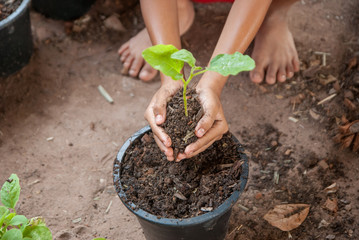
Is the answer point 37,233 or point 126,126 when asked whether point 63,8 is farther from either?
point 37,233

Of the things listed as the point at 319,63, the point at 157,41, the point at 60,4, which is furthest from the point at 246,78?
the point at 60,4

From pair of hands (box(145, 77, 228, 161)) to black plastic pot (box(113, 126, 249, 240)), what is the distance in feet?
0.44

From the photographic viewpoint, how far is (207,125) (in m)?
1.23

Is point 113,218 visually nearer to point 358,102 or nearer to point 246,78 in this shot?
point 246,78

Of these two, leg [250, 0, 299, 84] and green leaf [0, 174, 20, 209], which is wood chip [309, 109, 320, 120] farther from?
green leaf [0, 174, 20, 209]

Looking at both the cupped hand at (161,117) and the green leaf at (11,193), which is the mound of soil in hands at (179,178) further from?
the green leaf at (11,193)

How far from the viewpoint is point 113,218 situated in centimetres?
Answer: 163

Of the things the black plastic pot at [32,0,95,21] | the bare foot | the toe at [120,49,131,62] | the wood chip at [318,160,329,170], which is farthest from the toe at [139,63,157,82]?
the wood chip at [318,160,329,170]

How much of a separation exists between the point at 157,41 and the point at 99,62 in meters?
0.83

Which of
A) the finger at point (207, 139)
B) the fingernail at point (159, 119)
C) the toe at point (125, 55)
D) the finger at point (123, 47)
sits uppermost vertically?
the fingernail at point (159, 119)

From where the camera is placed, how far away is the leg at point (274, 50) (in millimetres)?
2053

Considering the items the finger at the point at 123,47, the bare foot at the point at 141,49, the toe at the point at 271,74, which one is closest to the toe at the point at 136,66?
the bare foot at the point at 141,49

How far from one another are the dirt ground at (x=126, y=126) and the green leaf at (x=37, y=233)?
0.36 metres

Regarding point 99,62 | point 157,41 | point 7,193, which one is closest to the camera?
point 7,193
